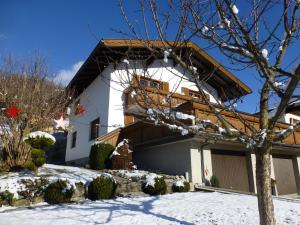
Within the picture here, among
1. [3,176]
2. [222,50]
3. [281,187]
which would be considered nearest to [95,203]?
[3,176]

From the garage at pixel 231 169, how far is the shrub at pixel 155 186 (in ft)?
11.1

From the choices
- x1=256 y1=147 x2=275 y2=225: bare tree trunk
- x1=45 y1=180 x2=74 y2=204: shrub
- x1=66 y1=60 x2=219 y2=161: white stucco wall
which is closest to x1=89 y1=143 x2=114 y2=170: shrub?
x1=66 y1=60 x2=219 y2=161: white stucco wall

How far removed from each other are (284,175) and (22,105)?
14.2 metres

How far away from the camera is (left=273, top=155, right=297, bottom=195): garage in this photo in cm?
1537

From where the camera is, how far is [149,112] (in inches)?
195

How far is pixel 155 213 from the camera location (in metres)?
7.18

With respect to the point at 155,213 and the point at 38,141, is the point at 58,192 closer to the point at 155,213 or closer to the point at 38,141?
the point at 38,141

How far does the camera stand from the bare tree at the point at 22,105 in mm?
10133

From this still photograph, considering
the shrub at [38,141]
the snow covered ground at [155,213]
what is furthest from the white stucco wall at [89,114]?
the snow covered ground at [155,213]

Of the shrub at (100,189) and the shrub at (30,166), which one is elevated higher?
the shrub at (30,166)

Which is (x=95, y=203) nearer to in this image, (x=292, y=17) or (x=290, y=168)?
(x=292, y=17)

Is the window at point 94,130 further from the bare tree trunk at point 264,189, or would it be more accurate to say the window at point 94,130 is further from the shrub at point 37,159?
the bare tree trunk at point 264,189

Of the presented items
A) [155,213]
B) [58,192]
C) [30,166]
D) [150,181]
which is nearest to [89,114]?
[30,166]

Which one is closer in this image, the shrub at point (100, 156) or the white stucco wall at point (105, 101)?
the shrub at point (100, 156)
